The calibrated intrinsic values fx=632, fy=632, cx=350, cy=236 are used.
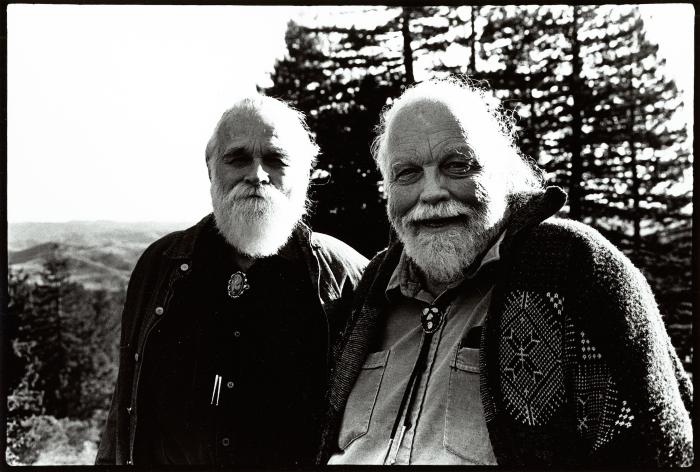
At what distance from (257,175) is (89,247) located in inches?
254

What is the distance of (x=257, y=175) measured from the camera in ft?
9.46

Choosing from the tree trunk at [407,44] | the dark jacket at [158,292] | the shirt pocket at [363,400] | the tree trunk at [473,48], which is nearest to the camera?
the shirt pocket at [363,400]

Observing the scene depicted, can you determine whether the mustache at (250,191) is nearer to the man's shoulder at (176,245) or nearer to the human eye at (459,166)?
the man's shoulder at (176,245)

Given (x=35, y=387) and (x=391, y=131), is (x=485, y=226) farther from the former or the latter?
(x=35, y=387)

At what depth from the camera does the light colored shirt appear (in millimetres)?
2029

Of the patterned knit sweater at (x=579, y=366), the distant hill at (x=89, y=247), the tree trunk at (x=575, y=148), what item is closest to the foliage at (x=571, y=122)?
the tree trunk at (x=575, y=148)

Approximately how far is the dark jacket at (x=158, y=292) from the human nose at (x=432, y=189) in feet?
2.42

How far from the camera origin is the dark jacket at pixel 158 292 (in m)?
2.82

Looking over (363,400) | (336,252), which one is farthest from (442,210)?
(336,252)

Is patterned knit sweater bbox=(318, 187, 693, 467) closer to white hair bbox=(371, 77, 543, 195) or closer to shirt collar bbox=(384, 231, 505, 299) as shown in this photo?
shirt collar bbox=(384, 231, 505, 299)

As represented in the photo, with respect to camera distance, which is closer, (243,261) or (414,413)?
(414,413)

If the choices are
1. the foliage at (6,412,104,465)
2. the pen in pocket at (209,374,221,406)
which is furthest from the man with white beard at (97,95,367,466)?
the foliage at (6,412,104,465)

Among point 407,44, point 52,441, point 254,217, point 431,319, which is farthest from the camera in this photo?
point 52,441

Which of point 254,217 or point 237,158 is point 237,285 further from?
point 237,158
